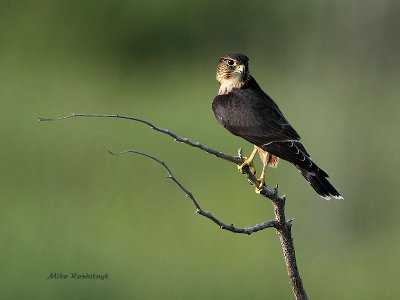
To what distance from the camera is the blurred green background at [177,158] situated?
32.7ft

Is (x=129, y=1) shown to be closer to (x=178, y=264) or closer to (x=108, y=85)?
(x=108, y=85)

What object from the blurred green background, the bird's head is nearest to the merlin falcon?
the bird's head

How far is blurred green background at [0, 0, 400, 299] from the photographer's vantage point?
9969 millimetres

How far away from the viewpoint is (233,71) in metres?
6.68

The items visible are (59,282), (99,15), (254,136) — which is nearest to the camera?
(254,136)

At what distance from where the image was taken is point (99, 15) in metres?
20.0

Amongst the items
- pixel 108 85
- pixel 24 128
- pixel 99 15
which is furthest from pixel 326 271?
pixel 99 15

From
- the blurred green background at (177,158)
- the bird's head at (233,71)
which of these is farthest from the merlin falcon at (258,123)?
the blurred green background at (177,158)

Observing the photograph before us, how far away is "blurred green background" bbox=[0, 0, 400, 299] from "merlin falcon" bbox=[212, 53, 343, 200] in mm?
2674

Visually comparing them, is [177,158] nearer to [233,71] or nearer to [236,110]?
[233,71]

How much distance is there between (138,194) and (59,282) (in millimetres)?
3507

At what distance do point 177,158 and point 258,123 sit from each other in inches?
274

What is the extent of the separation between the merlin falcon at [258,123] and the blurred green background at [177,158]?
8.77 ft

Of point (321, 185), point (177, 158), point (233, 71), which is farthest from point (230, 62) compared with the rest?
point (177, 158)
